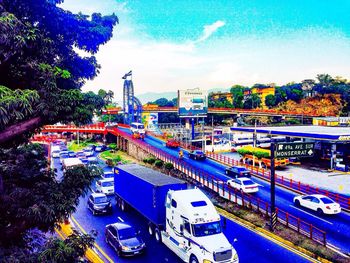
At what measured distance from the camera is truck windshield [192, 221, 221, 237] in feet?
51.9

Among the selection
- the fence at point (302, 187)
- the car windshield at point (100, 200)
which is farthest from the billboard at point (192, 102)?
the car windshield at point (100, 200)

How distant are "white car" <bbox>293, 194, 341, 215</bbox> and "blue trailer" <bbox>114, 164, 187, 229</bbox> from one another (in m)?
10.8

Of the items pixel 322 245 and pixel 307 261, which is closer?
pixel 307 261

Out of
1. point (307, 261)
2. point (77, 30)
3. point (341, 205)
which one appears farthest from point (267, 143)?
point (77, 30)

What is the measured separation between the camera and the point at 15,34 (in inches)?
322

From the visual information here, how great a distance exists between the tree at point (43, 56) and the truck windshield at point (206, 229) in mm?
8311

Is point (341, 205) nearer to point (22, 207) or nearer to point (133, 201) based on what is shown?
point (133, 201)

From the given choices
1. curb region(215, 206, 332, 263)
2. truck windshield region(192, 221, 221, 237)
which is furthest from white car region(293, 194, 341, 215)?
truck windshield region(192, 221, 221, 237)

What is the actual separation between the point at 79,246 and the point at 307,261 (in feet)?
41.1

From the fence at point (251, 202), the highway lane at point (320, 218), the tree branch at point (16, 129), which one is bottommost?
the highway lane at point (320, 218)

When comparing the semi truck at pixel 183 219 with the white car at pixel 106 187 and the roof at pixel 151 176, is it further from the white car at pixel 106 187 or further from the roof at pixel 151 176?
the white car at pixel 106 187

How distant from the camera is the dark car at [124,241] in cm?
1744

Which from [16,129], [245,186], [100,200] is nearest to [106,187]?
[100,200]

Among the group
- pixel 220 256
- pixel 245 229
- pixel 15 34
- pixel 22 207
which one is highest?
pixel 15 34
